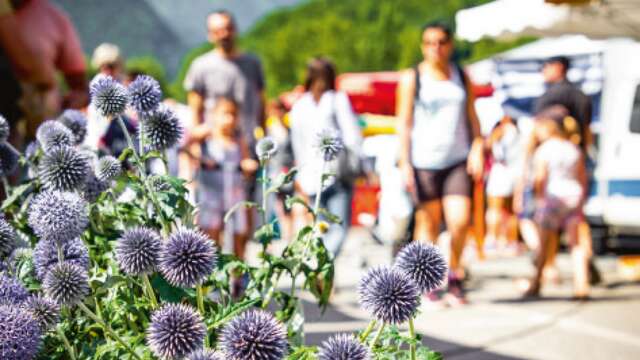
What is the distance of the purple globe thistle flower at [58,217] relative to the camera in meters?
2.38

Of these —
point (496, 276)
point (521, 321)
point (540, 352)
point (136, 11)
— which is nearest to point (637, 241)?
point (496, 276)

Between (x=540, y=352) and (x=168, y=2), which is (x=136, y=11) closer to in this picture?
(x=168, y=2)

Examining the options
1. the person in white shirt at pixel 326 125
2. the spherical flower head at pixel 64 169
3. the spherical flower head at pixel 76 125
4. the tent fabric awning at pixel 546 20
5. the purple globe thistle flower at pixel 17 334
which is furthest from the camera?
the person in white shirt at pixel 326 125

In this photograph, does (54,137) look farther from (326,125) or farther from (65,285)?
(326,125)

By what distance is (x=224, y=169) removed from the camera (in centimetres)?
751

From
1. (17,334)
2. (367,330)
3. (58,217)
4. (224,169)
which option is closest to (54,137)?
(58,217)

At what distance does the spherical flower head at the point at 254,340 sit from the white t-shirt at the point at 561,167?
6676 mm

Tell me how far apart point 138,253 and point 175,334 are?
0.29 metres

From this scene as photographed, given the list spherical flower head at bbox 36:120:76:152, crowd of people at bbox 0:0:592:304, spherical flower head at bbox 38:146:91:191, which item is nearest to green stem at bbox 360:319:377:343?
spherical flower head at bbox 38:146:91:191

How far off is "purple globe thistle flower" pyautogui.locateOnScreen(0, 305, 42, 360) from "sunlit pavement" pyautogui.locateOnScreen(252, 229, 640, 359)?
10.9ft

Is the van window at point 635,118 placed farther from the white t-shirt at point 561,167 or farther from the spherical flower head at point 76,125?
the spherical flower head at point 76,125

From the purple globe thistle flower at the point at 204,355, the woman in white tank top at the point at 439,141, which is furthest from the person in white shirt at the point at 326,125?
the purple globe thistle flower at the point at 204,355

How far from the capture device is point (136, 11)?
389 ft

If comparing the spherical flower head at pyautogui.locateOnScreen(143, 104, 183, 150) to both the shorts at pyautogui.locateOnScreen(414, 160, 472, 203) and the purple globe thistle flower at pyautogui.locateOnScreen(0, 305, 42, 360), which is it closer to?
the purple globe thistle flower at pyautogui.locateOnScreen(0, 305, 42, 360)
